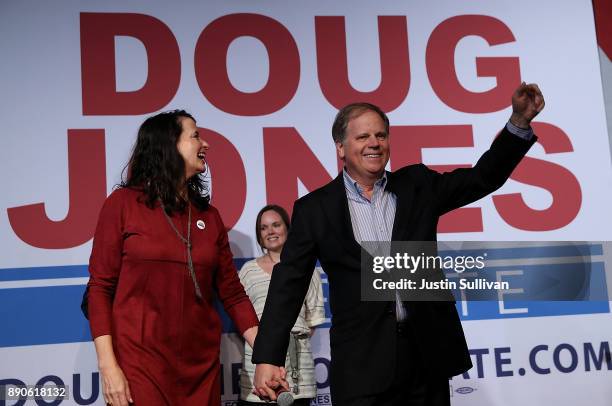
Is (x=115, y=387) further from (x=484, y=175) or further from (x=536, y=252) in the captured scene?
(x=536, y=252)

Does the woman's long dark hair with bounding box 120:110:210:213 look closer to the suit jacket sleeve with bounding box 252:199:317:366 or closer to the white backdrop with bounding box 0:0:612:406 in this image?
the suit jacket sleeve with bounding box 252:199:317:366

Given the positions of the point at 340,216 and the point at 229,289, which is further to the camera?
the point at 229,289

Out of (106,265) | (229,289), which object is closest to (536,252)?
(229,289)

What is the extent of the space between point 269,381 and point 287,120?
2.37m

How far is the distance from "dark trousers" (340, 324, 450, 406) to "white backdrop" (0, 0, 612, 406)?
6.94ft

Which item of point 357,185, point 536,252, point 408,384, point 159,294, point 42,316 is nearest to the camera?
point 408,384

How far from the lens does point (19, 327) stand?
12.4ft

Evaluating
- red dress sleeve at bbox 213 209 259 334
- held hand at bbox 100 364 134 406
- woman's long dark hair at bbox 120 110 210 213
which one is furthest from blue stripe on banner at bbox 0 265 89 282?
held hand at bbox 100 364 134 406

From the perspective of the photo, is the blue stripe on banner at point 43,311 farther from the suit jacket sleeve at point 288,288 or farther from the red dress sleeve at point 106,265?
the suit jacket sleeve at point 288,288

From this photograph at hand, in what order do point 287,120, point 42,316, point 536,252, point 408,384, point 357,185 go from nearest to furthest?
point 408,384
point 357,185
point 42,316
point 287,120
point 536,252

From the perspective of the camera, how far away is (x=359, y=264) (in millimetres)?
2012

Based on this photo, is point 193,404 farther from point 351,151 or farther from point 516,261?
point 516,261

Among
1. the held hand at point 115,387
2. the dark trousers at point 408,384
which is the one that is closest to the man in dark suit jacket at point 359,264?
the dark trousers at point 408,384

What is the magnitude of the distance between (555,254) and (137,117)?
2.65 meters
